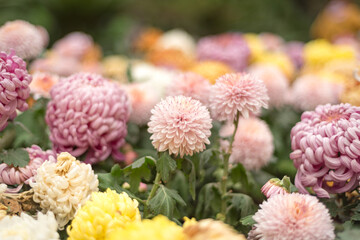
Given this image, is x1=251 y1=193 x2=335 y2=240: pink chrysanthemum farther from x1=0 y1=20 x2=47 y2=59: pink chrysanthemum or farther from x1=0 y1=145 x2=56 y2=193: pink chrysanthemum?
x1=0 y1=20 x2=47 y2=59: pink chrysanthemum

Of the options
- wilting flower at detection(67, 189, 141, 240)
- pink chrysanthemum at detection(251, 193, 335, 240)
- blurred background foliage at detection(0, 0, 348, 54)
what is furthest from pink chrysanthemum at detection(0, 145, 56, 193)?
blurred background foliage at detection(0, 0, 348, 54)

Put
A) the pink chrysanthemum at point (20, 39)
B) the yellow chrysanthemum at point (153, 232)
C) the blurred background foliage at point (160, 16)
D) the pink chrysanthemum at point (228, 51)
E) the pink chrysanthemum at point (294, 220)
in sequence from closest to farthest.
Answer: the yellow chrysanthemum at point (153, 232), the pink chrysanthemum at point (294, 220), the pink chrysanthemum at point (20, 39), the pink chrysanthemum at point (228, 51), the blurred background foliage at point (160, 16)

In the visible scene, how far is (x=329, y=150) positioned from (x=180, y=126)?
27cm

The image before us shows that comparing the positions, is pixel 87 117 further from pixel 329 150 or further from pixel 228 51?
pixel 228 51

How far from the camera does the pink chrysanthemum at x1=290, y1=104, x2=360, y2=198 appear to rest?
67 centimetres

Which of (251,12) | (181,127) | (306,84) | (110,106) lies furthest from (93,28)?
(181,127)

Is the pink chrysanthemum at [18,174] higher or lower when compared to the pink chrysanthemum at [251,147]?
lower

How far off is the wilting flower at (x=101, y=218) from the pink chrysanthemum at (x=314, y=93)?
31.5 inches

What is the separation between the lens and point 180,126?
654 mm

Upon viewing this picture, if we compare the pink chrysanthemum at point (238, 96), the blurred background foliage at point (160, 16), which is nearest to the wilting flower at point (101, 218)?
the pink chrysanthemum at point (238, 96)

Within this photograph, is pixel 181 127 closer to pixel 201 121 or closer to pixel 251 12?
pixel 201 121

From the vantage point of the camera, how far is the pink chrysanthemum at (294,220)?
571 mm

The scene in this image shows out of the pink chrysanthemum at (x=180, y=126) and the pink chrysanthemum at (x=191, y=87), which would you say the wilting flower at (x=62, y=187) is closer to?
the pink chrysanthemum at (x=180, y=126)

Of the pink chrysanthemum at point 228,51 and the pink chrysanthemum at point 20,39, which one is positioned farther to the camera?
the pink chrysanthemum at point 228,51
